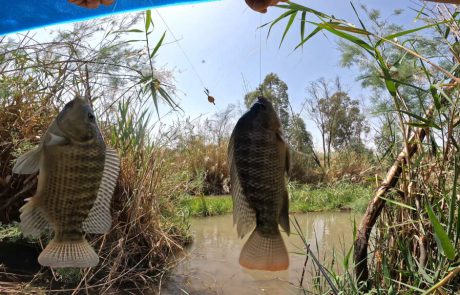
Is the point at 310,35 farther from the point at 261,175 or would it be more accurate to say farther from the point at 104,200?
the point at 104,200

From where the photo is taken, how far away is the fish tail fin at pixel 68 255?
4.59 ft

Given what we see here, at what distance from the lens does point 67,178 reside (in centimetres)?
149

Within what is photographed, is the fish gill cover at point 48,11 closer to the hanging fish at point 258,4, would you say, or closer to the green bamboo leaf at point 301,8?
the green bamboo leaf at point 301,8

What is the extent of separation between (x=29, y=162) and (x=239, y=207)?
727 mm

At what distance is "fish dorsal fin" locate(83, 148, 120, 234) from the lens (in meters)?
1.60

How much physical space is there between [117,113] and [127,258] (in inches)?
71.8

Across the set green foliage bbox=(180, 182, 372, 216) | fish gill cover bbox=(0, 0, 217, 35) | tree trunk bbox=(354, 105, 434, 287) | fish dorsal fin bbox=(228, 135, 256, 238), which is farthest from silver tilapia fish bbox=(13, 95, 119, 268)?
green foliage bbox=(180, 182, 372, 216)

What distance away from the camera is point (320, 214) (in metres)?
10.9

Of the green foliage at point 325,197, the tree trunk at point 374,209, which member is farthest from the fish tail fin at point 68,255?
the green foliage at point 325,197

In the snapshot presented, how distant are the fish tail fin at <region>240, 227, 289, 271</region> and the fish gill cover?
2.05 m

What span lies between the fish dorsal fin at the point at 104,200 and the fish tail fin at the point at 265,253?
53 cm

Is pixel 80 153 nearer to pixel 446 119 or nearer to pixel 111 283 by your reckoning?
pixel 446 119

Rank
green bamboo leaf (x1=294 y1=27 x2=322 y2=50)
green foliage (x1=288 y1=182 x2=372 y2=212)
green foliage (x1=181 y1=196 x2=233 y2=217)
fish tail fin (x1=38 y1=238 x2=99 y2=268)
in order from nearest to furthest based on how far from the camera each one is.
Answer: fish tail fin (x1=38 y1=238 x2=99 y2=268) < green bamboo leaf (x1=294 y1=27 x2=322 y2=50) < green foliage (x1=181 y1=196 x2=233 y2=217) < green foliage (x1=288 y1=182 x2=372 y2=212)

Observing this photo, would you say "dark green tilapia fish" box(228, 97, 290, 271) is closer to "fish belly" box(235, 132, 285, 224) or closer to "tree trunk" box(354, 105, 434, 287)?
"fish belly" box(235, 132, 285, 224)
